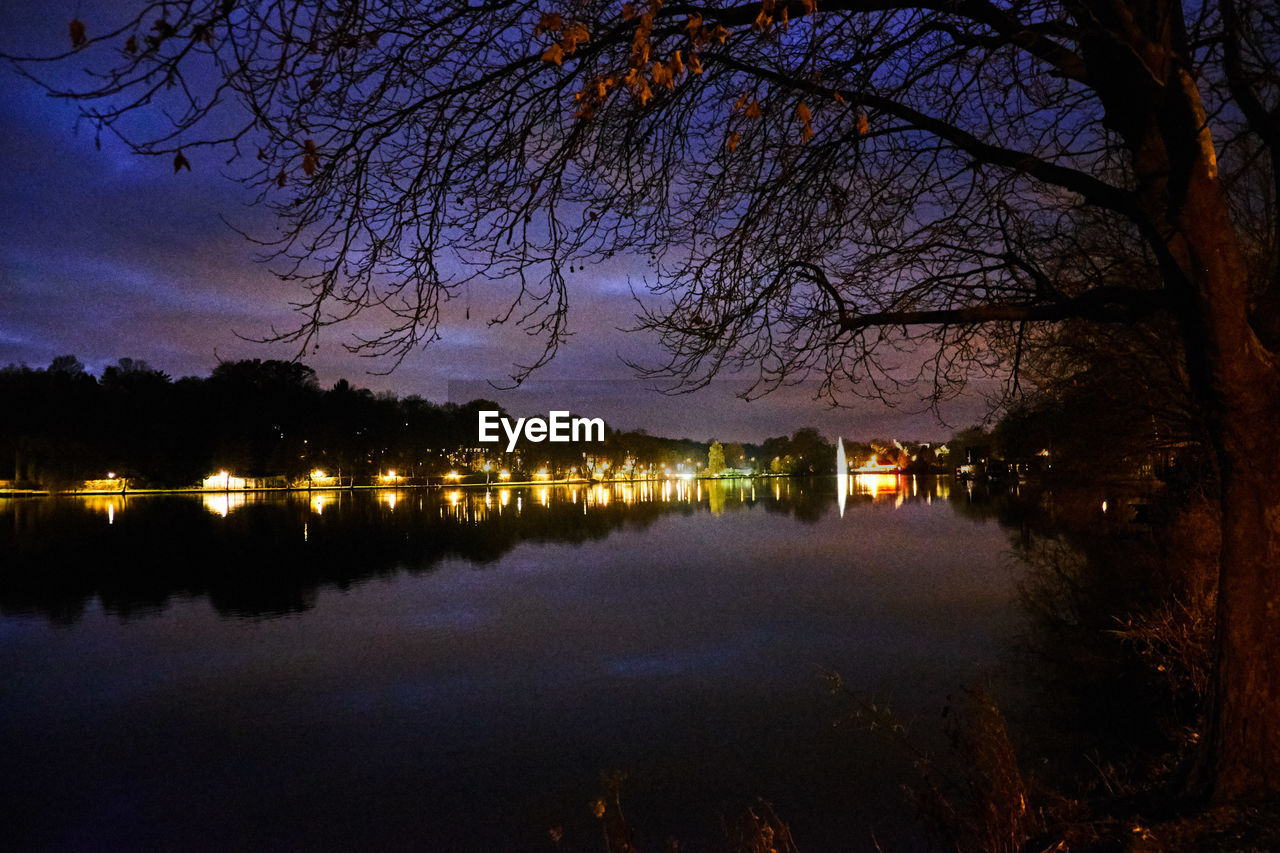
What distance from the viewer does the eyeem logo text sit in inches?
5089

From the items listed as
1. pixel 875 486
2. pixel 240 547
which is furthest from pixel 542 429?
pixel 240 547

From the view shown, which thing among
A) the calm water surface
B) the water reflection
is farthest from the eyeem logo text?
the calm water surface

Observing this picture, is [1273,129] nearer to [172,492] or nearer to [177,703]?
[177,703]

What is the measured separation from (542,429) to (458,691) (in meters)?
126

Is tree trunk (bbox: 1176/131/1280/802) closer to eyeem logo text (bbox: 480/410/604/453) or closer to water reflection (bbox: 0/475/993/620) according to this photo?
water reflection (bbox: 0/475/993/620)

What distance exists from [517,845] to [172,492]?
298 feet

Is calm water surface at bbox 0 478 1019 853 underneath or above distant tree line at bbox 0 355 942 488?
underneath

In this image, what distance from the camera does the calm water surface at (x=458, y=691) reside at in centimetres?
849

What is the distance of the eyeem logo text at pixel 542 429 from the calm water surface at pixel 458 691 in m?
98.3

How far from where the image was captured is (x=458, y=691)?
1273cm

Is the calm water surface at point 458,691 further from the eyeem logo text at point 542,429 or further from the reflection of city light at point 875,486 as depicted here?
Answer: the eyeem logo text at point 542,429

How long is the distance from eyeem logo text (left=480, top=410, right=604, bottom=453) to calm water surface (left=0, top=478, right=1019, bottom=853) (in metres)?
98.3

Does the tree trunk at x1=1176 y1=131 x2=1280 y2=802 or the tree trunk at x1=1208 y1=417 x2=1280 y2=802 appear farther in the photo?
the tree trunk at x1=1208 y1=417 x2=1280 y2=802

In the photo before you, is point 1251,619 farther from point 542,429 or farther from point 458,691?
point 542,429
